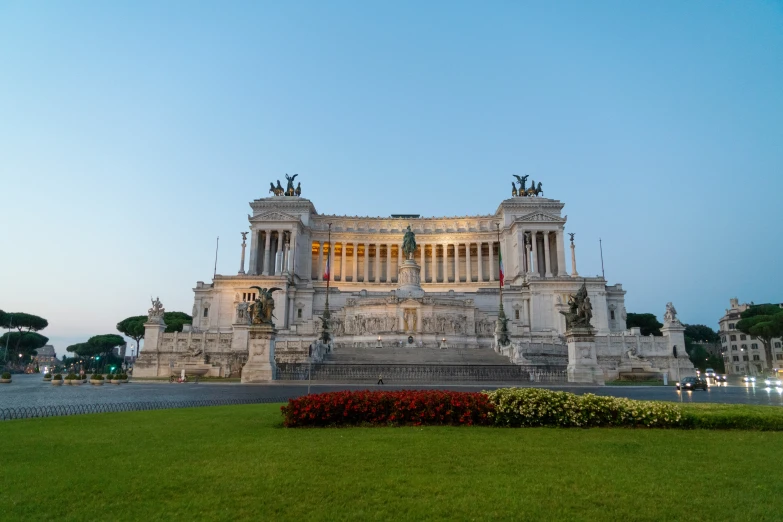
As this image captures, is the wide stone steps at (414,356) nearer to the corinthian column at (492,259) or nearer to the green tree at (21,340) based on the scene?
the corinthian column at (492,259)

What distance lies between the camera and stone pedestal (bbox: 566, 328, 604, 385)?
36.2m

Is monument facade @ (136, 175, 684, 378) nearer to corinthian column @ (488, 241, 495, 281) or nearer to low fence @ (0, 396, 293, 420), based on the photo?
corinthian column @ (488, 241, 495, 281)

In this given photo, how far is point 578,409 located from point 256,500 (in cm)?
1004

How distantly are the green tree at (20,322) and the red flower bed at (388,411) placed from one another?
111 m

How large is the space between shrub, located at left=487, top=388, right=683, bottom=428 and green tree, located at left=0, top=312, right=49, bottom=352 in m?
115

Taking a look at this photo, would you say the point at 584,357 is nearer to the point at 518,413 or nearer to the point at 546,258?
the point at 518,413

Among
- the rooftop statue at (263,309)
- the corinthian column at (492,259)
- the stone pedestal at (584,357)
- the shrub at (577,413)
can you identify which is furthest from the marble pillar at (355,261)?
the shrub at (577,413)

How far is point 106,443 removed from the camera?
1129 centimetres

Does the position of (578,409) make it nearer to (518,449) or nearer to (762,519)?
(518,449)

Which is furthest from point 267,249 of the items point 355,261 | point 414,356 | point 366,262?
point 414,356

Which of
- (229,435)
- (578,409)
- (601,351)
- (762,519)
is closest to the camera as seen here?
(762,519)

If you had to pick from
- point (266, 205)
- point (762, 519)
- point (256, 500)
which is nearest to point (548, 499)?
point (762, 519)

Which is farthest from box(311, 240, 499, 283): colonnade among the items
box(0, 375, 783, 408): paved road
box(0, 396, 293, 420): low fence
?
box(0, 396, 293, 420): low fence

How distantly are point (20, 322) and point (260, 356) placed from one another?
91.9 m
